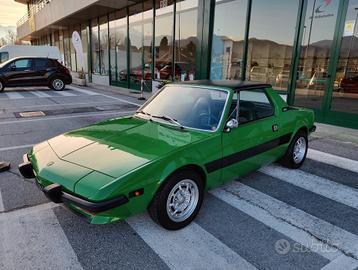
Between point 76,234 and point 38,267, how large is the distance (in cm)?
51

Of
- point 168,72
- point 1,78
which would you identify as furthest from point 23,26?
point 168,72

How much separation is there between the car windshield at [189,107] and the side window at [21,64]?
1253cm

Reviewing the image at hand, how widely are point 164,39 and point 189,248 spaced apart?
12567mm

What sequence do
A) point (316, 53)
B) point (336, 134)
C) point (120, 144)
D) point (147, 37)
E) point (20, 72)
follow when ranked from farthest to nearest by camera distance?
point (147, 37)
point (20, 72)
point (316, 53)
point (336, 134)
point (120, 144)

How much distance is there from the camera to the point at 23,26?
137ft

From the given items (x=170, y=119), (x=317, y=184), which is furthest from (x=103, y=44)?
(x=317, y=184)

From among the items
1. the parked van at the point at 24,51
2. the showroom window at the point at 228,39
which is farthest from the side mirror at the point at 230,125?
the parked van at the point at 24,51

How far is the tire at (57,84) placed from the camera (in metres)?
14.9

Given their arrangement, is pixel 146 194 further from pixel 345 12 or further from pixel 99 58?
pixel 99 58

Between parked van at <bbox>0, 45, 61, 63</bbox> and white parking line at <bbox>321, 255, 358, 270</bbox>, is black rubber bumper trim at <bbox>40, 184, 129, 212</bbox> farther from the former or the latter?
parked van at <bbox>0, 45, 61, 63</bbox>

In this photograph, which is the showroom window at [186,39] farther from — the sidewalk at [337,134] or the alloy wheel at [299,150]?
the alloy wheel at [299,150]

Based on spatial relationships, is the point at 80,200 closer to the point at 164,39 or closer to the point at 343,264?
the point at 343,264

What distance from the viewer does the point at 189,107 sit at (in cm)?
371

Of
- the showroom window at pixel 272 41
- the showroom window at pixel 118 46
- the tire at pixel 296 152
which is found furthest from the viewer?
the showroom window at pixel 118 46
